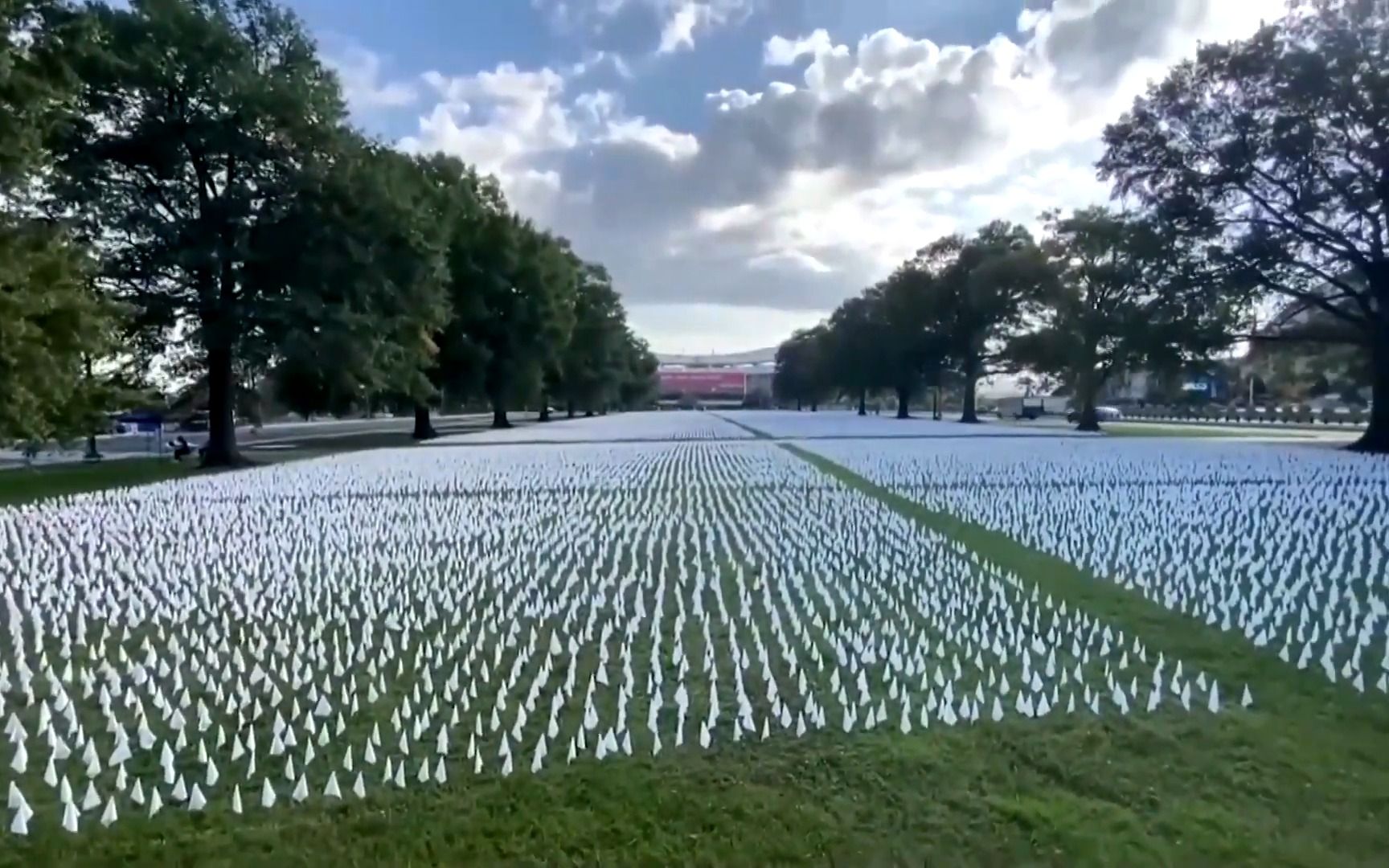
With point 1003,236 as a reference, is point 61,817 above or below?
below

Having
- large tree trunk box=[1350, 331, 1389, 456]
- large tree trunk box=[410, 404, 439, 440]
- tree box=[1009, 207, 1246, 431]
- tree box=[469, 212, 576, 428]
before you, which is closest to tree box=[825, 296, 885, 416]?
tree box=[1009, 207, 1246, 431]

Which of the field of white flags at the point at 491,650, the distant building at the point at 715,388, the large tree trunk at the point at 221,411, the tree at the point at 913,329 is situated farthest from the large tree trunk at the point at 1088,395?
the distant building at the point at 715,388

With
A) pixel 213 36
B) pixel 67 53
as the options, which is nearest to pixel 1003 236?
pixel 213 36

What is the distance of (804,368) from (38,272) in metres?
93.5

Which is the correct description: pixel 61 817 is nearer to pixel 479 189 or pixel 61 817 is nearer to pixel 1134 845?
pixel 1134 845

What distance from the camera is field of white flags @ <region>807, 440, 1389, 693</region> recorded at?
20.2ft

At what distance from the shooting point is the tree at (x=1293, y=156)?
24.5m

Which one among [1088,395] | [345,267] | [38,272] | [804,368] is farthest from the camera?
[804,368]

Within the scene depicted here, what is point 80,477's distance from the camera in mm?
19141

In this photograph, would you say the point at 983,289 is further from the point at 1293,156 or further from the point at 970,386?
the point at 1293,156

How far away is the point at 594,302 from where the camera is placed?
65.9 metres

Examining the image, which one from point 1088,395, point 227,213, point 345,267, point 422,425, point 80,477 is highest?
point 227,213

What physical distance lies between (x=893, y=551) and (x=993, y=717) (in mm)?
4591

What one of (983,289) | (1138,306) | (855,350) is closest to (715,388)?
(855,350)
